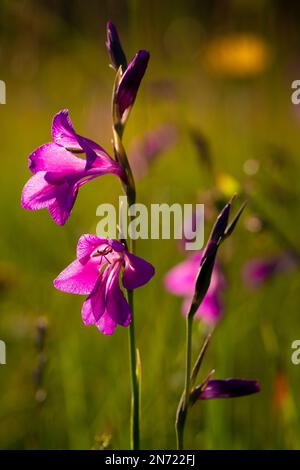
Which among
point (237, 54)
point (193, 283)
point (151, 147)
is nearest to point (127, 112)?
point (193, 283)

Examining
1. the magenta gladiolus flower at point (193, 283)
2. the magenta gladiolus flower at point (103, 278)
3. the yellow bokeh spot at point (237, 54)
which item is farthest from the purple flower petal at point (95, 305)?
the yellow bokeh spot at point (237, 54)

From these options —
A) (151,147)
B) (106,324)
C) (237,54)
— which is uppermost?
(237,54)

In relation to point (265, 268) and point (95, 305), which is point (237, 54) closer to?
point (265, 268)

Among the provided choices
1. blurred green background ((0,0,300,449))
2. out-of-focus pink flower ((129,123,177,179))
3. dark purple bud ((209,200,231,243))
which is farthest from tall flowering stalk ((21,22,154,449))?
out-of-focus pink flower ((129,123,177,179))

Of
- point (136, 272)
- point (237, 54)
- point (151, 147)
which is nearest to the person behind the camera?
point (136, 272)

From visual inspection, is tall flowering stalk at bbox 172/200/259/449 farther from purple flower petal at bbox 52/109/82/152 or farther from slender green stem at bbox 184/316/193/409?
purple flower petal at bbox 52/109/82/152

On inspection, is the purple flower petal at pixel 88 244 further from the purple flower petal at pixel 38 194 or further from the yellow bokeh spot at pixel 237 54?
the yellow bokeh spot at pixel 237 54
